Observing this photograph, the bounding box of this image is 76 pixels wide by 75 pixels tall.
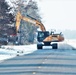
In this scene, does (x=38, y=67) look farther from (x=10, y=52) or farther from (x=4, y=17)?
(x=4, y=17)

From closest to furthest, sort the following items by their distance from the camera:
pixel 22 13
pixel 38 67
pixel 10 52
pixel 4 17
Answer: pixel 38 67
pixel 10 52
pixel 4 17
pixel 22 13

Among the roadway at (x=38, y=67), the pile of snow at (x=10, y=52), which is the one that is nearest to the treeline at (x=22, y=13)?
the pile of snow at (x=10, y=52)

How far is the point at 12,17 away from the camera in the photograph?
79.5 metres

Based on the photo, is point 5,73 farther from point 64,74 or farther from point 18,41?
point 18,41

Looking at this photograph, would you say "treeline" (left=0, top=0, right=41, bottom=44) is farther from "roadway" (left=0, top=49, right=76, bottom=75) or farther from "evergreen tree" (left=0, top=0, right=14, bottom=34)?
"roadway" (left=0, top=49, right=76, bottom=75)

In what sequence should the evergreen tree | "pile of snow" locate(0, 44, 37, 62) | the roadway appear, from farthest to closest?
the evergreen tree < "pile of snow" locate(0, 44, 37, 62) < the roadway

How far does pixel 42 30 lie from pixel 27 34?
61.3 m

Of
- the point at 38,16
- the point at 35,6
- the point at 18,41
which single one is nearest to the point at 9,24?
the point at 18,41

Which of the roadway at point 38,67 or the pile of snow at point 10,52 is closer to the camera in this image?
the roadway at point 38,67

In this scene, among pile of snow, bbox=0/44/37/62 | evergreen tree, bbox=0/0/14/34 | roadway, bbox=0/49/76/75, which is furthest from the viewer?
evergreen tree, bbox=0/0/14/34

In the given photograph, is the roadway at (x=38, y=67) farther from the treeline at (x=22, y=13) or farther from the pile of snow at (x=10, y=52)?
the treeline at (x=22, y=13)

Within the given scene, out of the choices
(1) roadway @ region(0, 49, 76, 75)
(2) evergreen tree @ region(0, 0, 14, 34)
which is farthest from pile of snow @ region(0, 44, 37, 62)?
(2) evergreen tree @ region(0, 0, 14, 34)

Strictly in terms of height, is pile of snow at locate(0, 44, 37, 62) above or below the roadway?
above

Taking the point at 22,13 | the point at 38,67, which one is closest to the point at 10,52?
the point at 38,67
